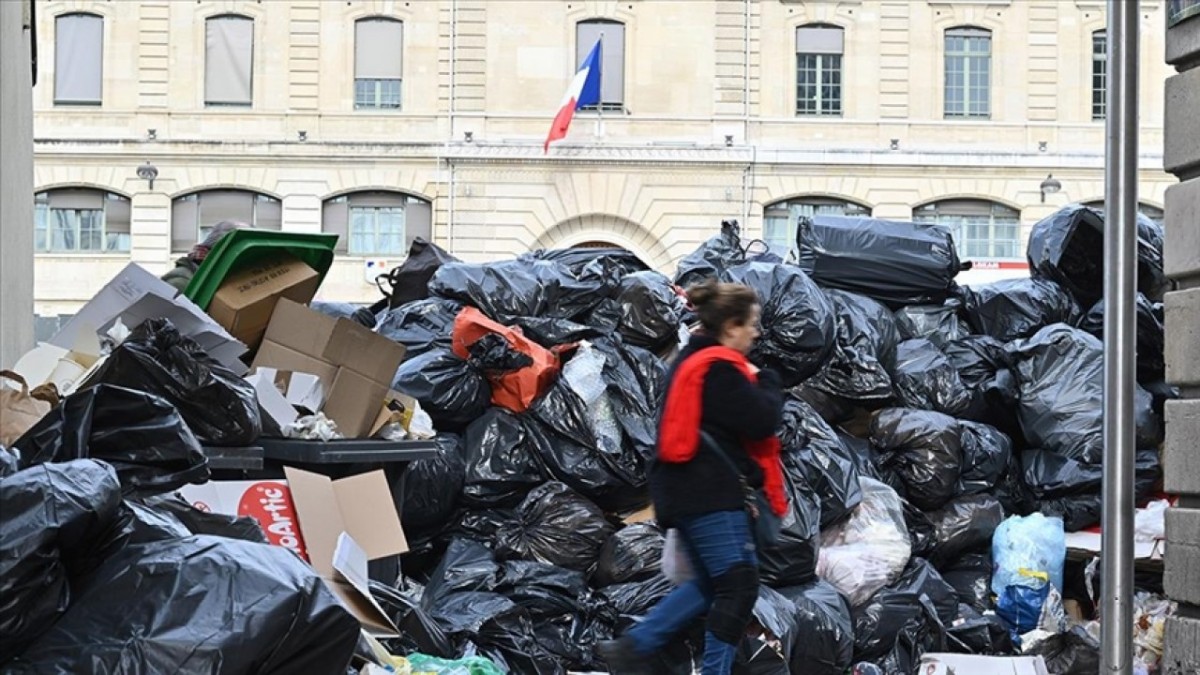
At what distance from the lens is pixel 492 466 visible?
6.70 metres

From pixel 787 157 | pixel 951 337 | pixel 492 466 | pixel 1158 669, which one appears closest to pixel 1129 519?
pixel 1158 669

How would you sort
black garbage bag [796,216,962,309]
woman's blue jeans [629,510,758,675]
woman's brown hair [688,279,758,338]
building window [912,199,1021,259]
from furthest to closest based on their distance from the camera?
1. building window [912,199,1021,259]
2. black garbage bag [796,216,962,309]
3. woman's brown hair [688,279,758,338]
4. woman's blue jeans [629,510,758,675]

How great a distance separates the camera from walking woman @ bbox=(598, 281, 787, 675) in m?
4.30

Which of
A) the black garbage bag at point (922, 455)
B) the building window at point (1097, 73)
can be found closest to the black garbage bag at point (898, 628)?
the black garbage bag at point (922, 455)

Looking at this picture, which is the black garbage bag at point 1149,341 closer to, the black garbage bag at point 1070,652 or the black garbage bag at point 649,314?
the black garbage bag at point 1070,652

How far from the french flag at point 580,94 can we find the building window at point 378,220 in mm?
3064

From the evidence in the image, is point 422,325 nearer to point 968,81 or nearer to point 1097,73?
point 968,81

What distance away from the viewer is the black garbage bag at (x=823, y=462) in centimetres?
662

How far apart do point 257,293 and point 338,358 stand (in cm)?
43

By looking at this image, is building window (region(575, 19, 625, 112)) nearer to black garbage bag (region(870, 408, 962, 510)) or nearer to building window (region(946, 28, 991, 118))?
building window (region(946, 28, 991, 118))

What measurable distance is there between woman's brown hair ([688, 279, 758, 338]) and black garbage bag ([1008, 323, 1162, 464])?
3164 millimetres

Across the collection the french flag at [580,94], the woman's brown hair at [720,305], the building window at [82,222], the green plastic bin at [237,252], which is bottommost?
the woman's brown hair at [720,305]

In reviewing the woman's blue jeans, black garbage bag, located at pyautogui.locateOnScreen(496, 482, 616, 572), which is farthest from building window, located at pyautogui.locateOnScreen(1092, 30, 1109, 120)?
the woman's blue jeans

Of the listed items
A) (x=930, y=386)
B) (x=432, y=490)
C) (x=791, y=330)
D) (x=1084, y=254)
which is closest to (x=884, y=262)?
(x=930, y=386)
